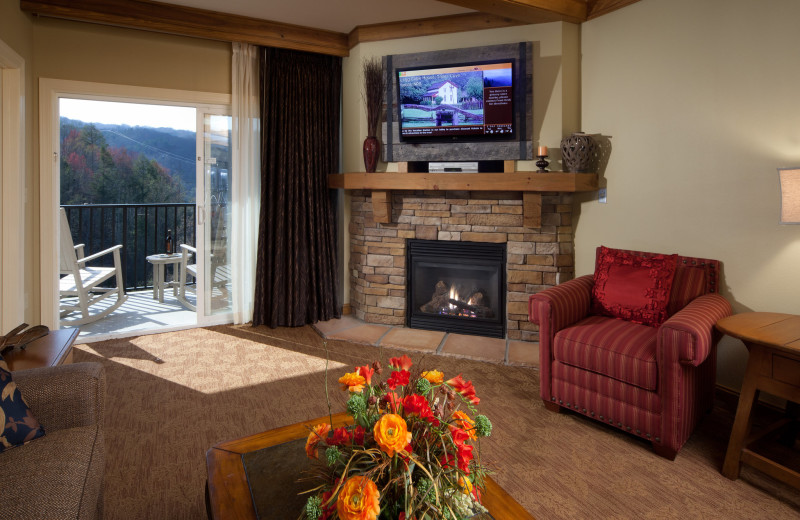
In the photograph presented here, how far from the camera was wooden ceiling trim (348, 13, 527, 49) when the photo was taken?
3912 millimetres

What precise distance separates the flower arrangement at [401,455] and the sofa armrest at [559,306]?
154cm

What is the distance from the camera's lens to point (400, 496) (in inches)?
46.8

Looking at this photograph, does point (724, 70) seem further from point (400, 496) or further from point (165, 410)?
point (165, 410)

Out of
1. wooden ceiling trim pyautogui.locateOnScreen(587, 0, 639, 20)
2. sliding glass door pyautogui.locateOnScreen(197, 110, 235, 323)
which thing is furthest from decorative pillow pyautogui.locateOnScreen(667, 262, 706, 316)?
sliding glass door pyautogui.locateOnScreen(197, 110, 235, 323)

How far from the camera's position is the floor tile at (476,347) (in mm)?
3742

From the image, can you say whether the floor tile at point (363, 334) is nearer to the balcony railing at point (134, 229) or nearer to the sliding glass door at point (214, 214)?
the sliding glass door at point (214, 214)

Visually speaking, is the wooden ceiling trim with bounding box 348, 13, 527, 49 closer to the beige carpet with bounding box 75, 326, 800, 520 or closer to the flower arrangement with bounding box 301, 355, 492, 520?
the beige carpet with bounding box 75, 326, 800, 520

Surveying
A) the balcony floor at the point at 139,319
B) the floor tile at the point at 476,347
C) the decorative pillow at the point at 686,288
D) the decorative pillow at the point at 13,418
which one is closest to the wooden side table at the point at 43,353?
the decorative pillow at the point at 13,418

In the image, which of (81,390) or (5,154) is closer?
(81,390)

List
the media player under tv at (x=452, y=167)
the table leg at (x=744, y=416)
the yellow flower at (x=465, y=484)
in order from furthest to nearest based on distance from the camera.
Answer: the media player under tv at (x=452, y=167) < the table leg at (x=744, y=416) < the yellow flower at (x=465, y=484)

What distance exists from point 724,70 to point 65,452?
357 centimetres

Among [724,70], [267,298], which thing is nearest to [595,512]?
[724,70]

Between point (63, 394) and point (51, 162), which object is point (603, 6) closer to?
point (63, 394)

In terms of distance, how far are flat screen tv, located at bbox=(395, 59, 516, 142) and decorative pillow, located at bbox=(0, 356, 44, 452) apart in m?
3.17
